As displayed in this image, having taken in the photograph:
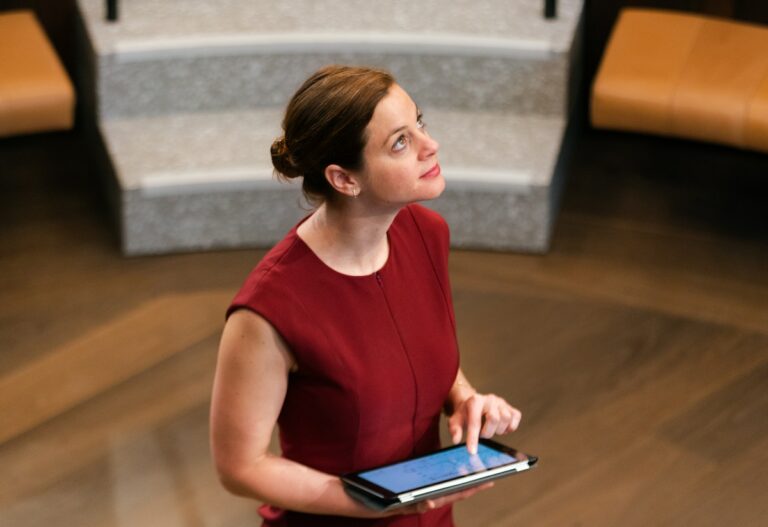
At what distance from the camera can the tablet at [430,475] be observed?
171 cm

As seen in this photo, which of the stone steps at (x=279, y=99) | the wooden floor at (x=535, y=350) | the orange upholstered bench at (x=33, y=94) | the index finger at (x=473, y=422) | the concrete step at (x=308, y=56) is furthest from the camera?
the concrete step at (x=308, y=56)

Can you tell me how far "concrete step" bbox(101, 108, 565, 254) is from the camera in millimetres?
3779

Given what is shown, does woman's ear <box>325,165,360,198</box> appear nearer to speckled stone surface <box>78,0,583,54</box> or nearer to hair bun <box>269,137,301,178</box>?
hair bun <box>269,137,301,178</box>

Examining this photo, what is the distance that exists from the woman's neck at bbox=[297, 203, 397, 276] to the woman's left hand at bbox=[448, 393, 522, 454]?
24 cm

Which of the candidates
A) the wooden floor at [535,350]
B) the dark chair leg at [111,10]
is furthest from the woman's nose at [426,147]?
the dark chair leg at [111,10]

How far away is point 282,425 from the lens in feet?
5.97

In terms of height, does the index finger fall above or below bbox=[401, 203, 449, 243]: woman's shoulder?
below

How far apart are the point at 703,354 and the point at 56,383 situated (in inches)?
64.2

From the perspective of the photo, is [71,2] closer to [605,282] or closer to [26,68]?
[26,68]

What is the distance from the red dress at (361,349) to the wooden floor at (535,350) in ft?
3.68

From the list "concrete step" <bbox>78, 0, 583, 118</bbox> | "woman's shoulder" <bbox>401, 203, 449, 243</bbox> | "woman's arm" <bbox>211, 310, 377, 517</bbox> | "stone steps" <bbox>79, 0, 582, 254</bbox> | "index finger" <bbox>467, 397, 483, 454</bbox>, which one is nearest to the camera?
"woman's arm" <bbox>211, 310, 377, 517</bbox>

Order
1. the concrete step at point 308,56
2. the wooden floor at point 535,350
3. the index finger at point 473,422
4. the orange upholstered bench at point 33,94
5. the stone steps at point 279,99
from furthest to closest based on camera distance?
1. the concrete step at point 308,56
2. the stone steps at point 279,99
3. the orange upholstered bench at point 33,94
4. the wooden floor at point 535,350
5. the index finger at point 473,422

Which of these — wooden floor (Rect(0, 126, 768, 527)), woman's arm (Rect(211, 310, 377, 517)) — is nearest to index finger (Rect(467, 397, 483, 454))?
woman's arm (Rect(211, 310, 377, 517))

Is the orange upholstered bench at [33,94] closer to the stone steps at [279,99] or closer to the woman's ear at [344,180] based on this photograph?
the stone steps at [279,99]
